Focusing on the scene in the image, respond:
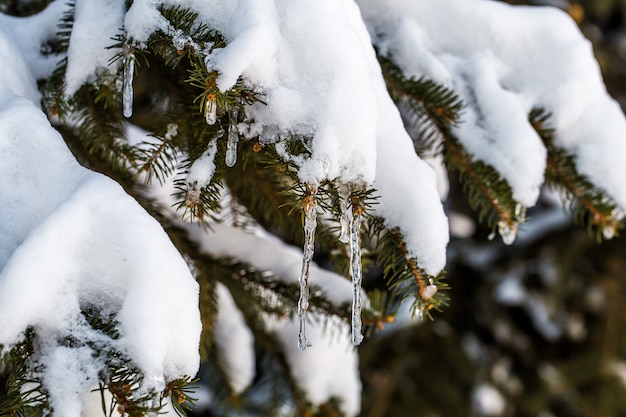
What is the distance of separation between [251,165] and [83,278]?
1.47 ft

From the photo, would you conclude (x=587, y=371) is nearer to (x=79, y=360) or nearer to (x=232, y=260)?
(x=232, y=260)

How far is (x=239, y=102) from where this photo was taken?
885mm

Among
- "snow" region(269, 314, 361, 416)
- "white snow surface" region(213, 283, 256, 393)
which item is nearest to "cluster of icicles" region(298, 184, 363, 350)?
"snow" region(269, 314, 361, 416)

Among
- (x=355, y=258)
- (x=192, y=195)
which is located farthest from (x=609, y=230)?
(x=192, y=195)

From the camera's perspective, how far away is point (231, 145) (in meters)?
0.91

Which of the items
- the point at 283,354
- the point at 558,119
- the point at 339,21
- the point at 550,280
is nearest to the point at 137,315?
the point at 339,21

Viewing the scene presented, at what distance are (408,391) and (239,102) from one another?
2579 mm

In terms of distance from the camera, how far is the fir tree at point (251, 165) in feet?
2.54

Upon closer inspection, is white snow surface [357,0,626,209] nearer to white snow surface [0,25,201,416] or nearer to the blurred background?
white snow surface [0,25,201,416]

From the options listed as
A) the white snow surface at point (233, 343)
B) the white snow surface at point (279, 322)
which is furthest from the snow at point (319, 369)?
the white snow surface at point (233, 343)

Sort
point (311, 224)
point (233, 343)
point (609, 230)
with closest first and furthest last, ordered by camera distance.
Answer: point (311, 224) → point (609, 230) → point (233, 343)

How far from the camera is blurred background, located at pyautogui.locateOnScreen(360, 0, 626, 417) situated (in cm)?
313

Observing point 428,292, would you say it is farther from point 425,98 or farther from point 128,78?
point 128,78

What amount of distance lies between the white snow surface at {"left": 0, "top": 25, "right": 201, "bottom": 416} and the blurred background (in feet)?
7.71
